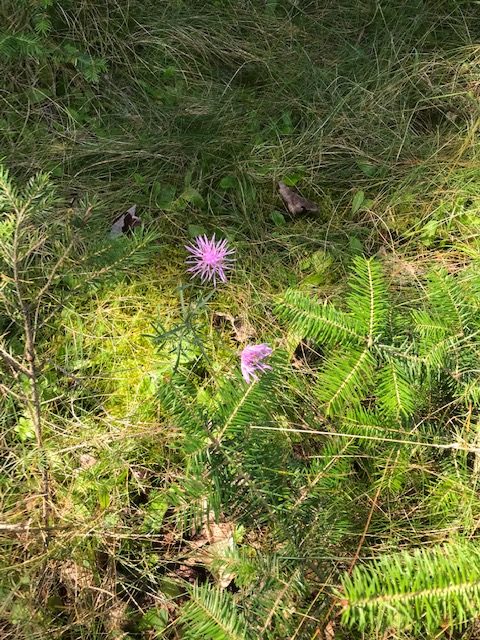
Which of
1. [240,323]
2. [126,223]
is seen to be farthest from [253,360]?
[126,223]

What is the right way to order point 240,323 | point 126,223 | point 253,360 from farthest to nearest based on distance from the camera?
point 126,223, point 240,323, point 253,360

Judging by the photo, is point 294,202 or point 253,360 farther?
point 294,202

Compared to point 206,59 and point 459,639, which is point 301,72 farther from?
point 459,639

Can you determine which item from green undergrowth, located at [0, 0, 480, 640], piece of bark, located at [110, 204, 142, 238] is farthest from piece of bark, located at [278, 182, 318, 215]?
piece of bark, located at [110, 204, 142, 238]

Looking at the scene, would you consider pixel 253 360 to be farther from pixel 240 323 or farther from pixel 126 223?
pixel 126 223

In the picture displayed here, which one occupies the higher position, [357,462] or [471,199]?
[471,199]

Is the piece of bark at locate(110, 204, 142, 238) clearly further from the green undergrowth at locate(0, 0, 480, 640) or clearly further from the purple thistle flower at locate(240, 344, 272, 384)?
the purple thistle flower at locate(240, 344, 272, 384)

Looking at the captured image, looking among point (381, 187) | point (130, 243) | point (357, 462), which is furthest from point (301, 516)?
point (381, 187)
